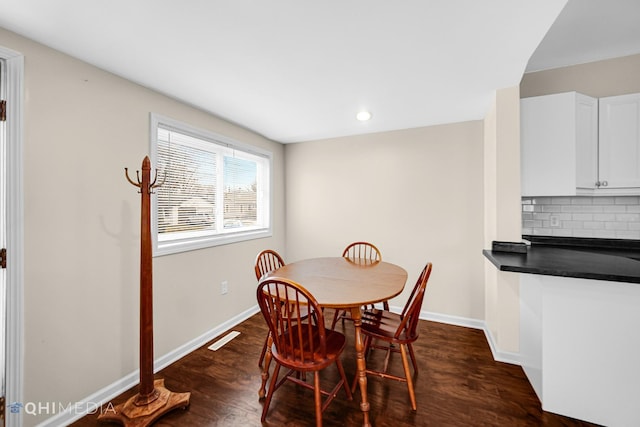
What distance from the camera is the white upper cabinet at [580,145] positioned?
6.98 ft

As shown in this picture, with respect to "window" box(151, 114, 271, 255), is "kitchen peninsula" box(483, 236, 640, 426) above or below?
below

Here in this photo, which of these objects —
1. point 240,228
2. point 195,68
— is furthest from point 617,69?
point 240,228

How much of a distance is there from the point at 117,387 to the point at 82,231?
1.16 meters

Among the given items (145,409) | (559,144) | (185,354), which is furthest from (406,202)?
(145,409)

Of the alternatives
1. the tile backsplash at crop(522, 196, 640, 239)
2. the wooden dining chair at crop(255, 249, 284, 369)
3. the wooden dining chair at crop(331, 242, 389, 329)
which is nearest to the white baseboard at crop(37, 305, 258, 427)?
the wooden dining chair at crop(255, 249, 284, 369)

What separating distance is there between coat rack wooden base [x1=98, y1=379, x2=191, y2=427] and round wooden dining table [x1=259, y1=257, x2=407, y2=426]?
0.55m

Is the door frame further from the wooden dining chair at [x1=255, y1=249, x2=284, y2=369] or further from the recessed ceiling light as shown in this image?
the recessed ceiling light

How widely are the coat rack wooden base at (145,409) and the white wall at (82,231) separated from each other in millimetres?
291

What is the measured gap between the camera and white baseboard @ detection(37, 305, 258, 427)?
1.59 meters

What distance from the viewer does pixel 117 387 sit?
187cm

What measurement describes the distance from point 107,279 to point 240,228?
154 cm

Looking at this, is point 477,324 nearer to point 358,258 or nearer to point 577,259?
point 577,259

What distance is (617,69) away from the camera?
2.27 m

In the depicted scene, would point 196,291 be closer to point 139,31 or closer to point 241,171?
point 241,171
